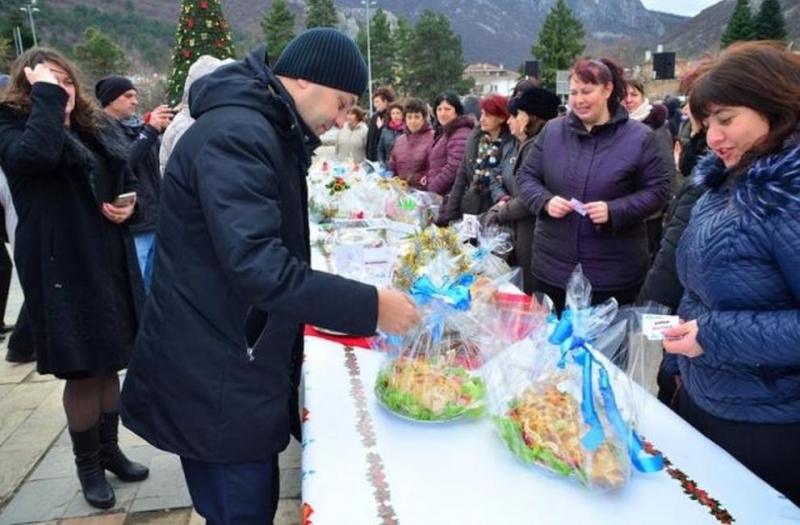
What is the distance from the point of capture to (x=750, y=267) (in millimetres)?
1266

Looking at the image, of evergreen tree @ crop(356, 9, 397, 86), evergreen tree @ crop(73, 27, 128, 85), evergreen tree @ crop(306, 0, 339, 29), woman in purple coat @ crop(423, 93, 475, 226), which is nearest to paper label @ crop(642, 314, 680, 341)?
woman in purple coat @ crop(423, 93, 475, 226)

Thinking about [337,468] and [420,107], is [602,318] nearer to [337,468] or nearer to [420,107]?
[337,468]

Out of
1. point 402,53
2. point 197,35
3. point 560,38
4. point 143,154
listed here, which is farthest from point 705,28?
point 143,154

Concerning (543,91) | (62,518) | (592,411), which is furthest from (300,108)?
(543,91)

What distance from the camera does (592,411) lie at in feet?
3.91

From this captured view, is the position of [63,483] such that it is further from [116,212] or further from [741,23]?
[741,23]

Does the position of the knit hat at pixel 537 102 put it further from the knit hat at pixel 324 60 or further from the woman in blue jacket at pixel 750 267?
the knit hat at pixel 324 60

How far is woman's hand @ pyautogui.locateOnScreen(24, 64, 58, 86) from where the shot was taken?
205cm

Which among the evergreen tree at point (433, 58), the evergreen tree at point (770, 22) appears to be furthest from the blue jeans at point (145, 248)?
the evergreen tree at point (433, 58)

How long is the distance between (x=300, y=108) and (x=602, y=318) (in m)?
0.82

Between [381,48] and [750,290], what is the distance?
46.8 meters

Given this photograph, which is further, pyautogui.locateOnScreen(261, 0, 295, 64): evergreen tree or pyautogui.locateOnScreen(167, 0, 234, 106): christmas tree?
pyautogui.locateOnScreen(261, 0, 295, 64): evergreen tree

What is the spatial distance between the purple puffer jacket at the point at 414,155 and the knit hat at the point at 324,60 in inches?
149

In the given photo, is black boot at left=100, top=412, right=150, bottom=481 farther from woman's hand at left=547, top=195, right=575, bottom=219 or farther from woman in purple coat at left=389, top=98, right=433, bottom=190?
woman in purple coat at left=389, top=98, right=433, bottom=190
